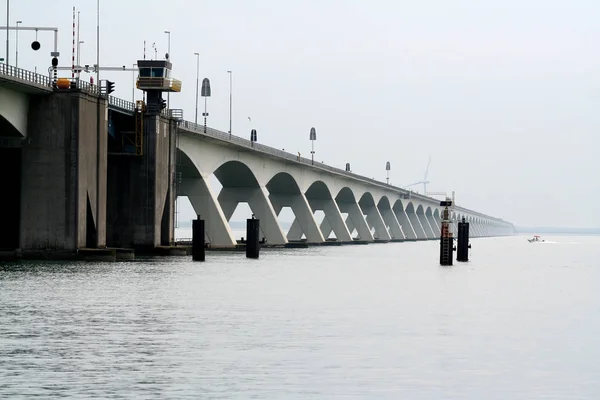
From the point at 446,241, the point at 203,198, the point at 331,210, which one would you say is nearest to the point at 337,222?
the point at 331,210

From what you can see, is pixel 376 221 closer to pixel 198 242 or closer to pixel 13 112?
pixel 198 242

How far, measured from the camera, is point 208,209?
9775 cm

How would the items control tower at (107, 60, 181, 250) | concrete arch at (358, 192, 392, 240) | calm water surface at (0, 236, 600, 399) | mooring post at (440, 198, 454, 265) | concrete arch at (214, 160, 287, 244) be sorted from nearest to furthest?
1. calm water surface at (0, 236, 600, 399)
2. control tower at (107, 60, 181, 250)
3. mooring post at (440, 198, 454, 265)
4. concrete arch at (214, 160, 287, 244)
5. concrete arch at (358, 192, 392, 240)

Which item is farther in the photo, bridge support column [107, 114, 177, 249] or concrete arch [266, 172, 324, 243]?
concrete arch [266, 172, 324, 243]

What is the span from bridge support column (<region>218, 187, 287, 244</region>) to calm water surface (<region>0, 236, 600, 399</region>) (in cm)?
5318

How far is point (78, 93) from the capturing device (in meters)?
68.2

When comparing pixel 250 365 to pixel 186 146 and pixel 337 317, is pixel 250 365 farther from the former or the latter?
pixel 186 146

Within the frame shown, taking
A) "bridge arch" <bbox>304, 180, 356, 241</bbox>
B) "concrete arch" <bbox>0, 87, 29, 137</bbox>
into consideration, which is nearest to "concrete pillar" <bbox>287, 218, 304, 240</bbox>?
"bridge arch" <bbox>304, 180, 356, 241</bbox>

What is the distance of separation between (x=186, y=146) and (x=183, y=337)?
5878 cm

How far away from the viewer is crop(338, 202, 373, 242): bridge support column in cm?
16912

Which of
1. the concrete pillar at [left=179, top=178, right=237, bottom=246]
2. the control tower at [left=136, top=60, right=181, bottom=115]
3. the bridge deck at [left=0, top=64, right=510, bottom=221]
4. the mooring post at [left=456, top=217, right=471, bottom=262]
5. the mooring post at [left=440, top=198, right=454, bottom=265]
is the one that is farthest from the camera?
the mooring post at [left=456, top=217, right=471, bottom=262]

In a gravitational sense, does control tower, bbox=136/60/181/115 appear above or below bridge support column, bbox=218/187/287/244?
above

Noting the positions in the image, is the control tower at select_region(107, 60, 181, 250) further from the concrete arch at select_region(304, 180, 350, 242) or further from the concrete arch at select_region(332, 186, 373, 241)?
the concrete arch at select_region(332, 186, 373, 241)

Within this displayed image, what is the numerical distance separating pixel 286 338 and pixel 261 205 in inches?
3256
